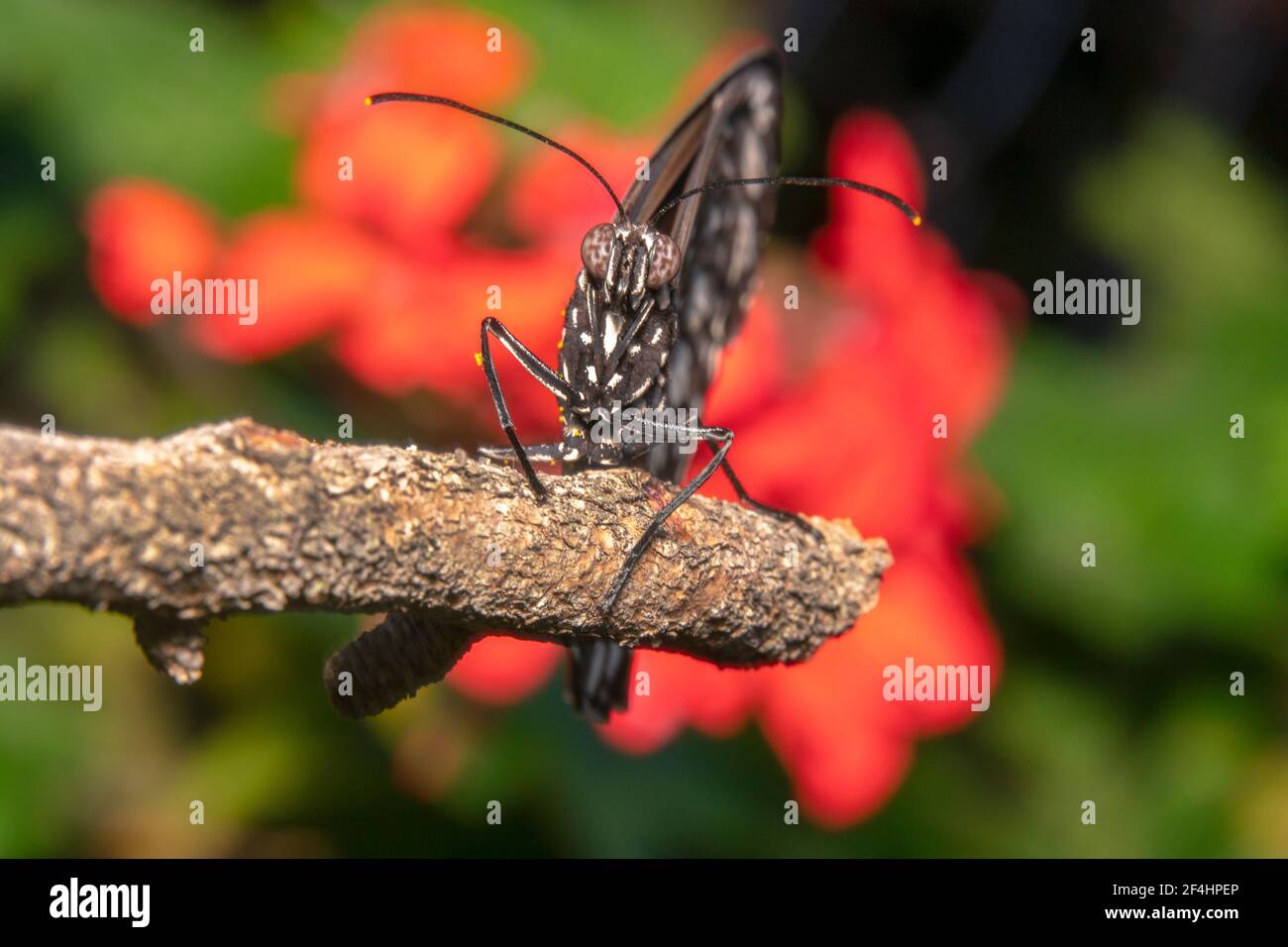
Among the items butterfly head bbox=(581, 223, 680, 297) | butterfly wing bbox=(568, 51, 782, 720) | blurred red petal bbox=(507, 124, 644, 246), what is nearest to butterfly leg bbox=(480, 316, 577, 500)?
butterfly head bbox=(581, 223, 680, 297)

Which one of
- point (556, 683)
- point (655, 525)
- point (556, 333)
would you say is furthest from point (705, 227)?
point (655, 525)

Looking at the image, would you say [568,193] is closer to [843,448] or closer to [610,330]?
[610,330]

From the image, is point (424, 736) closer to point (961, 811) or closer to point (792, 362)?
point (792, 362)

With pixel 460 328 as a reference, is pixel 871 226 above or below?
above

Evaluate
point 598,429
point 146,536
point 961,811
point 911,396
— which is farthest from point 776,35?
point 146,536

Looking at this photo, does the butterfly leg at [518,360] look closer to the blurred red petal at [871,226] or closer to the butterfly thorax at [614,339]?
the butterfly thorax at [614,339]

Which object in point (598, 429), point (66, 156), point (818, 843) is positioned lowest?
point (818, 843)

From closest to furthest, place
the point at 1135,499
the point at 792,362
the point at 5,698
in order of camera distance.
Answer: the point at 792,362 → the point at 5,698 → the point at 1135,499
